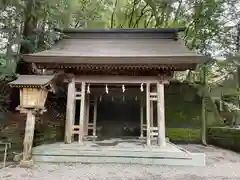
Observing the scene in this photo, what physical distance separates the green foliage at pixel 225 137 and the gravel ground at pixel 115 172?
10.9 ft

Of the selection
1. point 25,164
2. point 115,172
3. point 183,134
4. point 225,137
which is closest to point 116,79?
point 115,172

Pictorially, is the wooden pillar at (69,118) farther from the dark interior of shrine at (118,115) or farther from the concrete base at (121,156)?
the dark interior of shrine at (118,115)

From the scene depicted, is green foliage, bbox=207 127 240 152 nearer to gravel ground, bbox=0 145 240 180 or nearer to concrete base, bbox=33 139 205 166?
gravel ground, bbox=0 145 240 180

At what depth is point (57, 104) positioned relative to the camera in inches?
390

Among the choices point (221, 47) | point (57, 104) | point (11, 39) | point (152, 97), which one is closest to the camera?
point (152, 97)

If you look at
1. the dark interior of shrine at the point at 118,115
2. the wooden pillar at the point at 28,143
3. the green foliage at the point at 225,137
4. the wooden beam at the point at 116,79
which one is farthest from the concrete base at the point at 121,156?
the dark interior of shrine at the point at 118,115

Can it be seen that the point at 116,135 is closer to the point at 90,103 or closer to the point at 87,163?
the point at 90,103

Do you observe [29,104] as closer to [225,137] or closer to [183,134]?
[183,134]

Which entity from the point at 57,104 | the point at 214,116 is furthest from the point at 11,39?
the point at 214,116

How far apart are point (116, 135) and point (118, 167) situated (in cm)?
482

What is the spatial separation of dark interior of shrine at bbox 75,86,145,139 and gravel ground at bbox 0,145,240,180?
A: 470 cm

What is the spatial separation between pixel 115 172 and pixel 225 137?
6340 mm

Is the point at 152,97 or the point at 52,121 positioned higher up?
the point at 152,97

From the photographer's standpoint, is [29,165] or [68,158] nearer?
[29,165]
